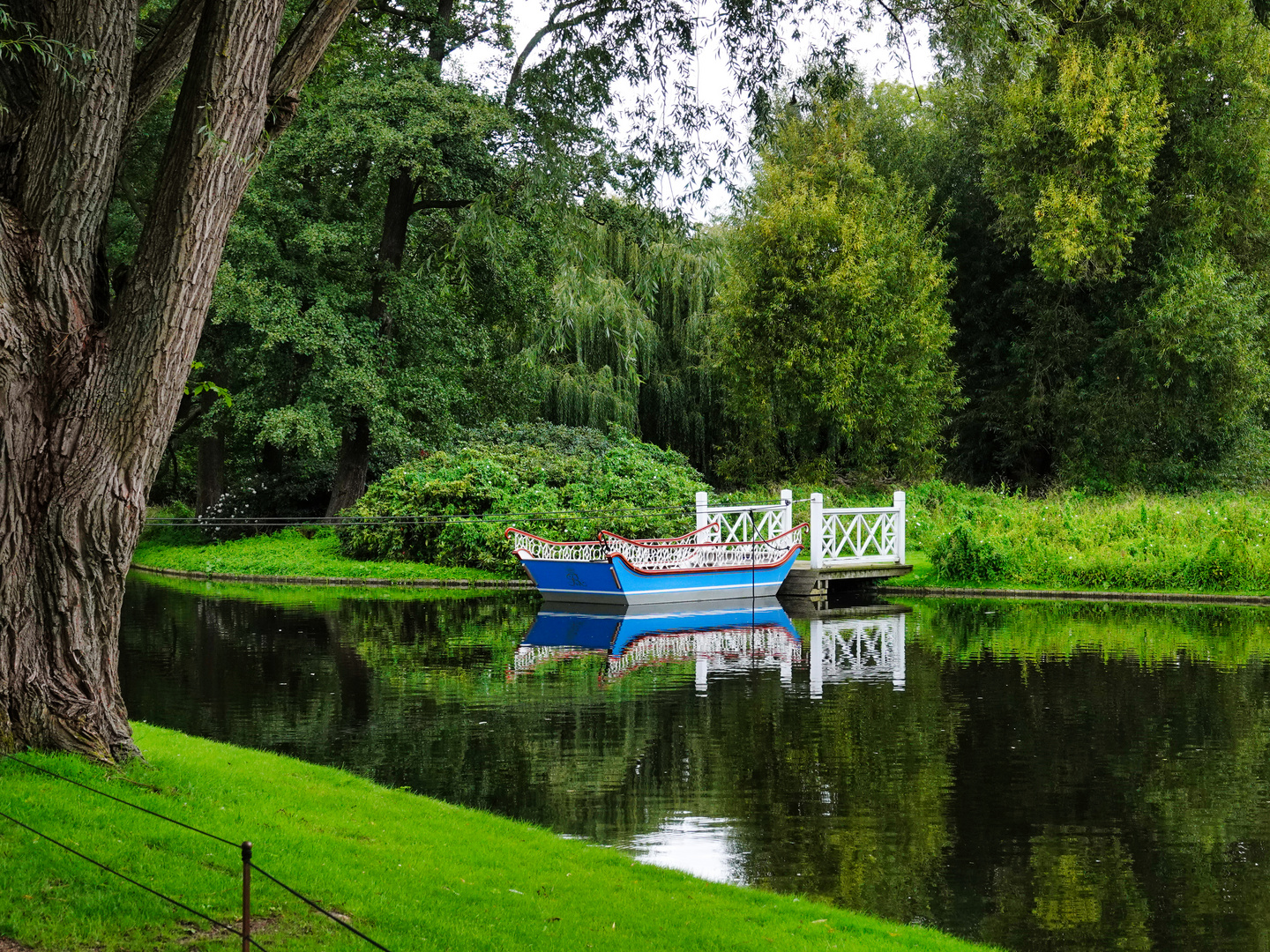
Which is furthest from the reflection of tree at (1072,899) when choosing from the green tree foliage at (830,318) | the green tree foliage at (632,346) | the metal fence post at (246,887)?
the green tree foliage at (830,318)

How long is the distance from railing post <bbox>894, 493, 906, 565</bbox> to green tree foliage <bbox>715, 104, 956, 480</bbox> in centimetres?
689

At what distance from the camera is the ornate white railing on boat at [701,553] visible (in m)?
21.8

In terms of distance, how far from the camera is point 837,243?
3256 cm

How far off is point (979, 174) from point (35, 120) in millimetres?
33276

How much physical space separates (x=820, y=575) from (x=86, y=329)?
1842 cm

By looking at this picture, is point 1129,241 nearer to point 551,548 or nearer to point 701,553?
point 701,553

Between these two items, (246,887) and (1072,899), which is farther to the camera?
(1072,899)

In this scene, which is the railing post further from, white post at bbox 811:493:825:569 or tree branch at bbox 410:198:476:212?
tree branch at bbox 410:198:476:212

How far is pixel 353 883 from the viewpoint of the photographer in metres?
6.06

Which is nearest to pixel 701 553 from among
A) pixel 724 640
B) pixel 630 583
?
pixel 630 583

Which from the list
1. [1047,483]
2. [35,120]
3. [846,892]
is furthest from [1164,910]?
[1047,483]

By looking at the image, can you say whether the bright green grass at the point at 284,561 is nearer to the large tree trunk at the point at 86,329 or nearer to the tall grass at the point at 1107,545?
the tall grass at the point at 1107,545

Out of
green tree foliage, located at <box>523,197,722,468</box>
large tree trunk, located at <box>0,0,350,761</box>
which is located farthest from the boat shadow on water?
green tree foliage, located at <box>523,197,722,468</box>

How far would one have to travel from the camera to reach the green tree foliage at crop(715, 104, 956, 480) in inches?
1261
